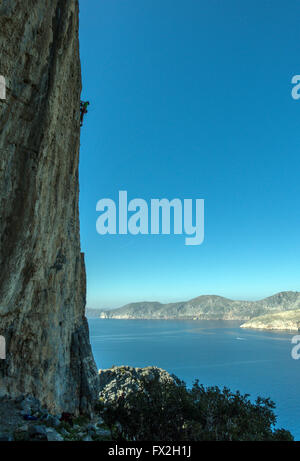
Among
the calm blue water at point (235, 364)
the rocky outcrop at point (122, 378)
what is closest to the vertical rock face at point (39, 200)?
the rocky outcrop at point (122, 378)

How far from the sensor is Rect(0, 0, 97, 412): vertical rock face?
15461mm

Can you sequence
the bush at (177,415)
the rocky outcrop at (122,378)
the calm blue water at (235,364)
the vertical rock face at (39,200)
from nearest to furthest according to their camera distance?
the vertical rock face at (39,200) → the bush at (177,415) → the rocky outcrop at (122,378) → the calm blue water at (235,364)

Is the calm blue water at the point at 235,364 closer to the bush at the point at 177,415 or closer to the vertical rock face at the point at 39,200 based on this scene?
the bush at the point at 177,415

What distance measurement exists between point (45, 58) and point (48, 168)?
6587mm

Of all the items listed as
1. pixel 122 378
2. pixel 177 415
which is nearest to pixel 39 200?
pixel 177 415

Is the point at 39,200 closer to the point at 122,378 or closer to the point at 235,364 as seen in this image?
the point at 122,378

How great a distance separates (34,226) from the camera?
17.3 metres

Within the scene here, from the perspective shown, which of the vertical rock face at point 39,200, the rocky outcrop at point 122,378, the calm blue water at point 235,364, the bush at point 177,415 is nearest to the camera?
the vertical rock face at point 39,200

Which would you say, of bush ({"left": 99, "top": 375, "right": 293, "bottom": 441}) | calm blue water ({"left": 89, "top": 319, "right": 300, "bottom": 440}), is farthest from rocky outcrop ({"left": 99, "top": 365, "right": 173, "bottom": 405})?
bush ({"left": 99, "top": 375, "right": 293, "bottom": 441})

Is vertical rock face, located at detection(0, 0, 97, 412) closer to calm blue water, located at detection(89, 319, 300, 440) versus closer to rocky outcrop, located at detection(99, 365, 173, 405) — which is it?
rocky outcrop, located at detection(99, 365, 173, 405)

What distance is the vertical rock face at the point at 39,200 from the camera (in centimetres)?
1546
